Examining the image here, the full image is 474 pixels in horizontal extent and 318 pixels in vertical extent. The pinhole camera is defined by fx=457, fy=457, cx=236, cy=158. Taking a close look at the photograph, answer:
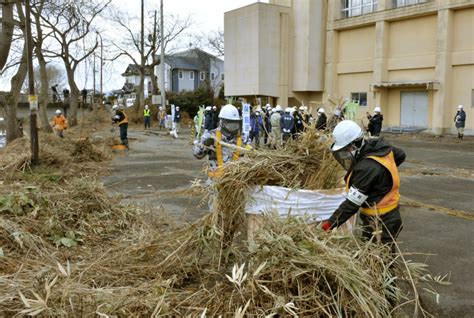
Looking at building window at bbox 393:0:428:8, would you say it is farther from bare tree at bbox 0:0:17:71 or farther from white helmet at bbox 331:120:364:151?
white helmet at bbox 331:120:364:151

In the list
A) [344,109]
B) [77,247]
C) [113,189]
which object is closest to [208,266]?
[77,247]

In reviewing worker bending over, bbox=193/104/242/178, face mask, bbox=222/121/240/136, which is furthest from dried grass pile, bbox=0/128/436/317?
face mask, bbox=222/121/240/136

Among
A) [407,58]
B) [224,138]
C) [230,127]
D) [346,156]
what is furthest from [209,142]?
[407,58]

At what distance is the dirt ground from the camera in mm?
4824

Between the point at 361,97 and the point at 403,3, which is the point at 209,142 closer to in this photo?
the point at 403,3

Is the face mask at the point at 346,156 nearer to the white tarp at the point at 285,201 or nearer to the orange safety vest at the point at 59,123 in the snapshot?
the white tarp at the point at 285,201

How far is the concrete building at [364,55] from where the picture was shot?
79.0 ft

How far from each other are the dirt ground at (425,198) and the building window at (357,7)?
44.8 ft

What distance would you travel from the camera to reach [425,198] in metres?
8.88

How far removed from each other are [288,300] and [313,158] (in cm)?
171

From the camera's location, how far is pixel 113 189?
9.66m

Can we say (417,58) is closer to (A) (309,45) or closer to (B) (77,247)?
(A) (309,45)

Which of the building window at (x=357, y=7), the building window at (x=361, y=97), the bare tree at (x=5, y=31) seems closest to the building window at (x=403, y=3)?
the building window at (x=357, y=7)

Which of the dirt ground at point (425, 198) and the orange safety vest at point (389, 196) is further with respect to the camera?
the dirt ground at point (425, 198)
